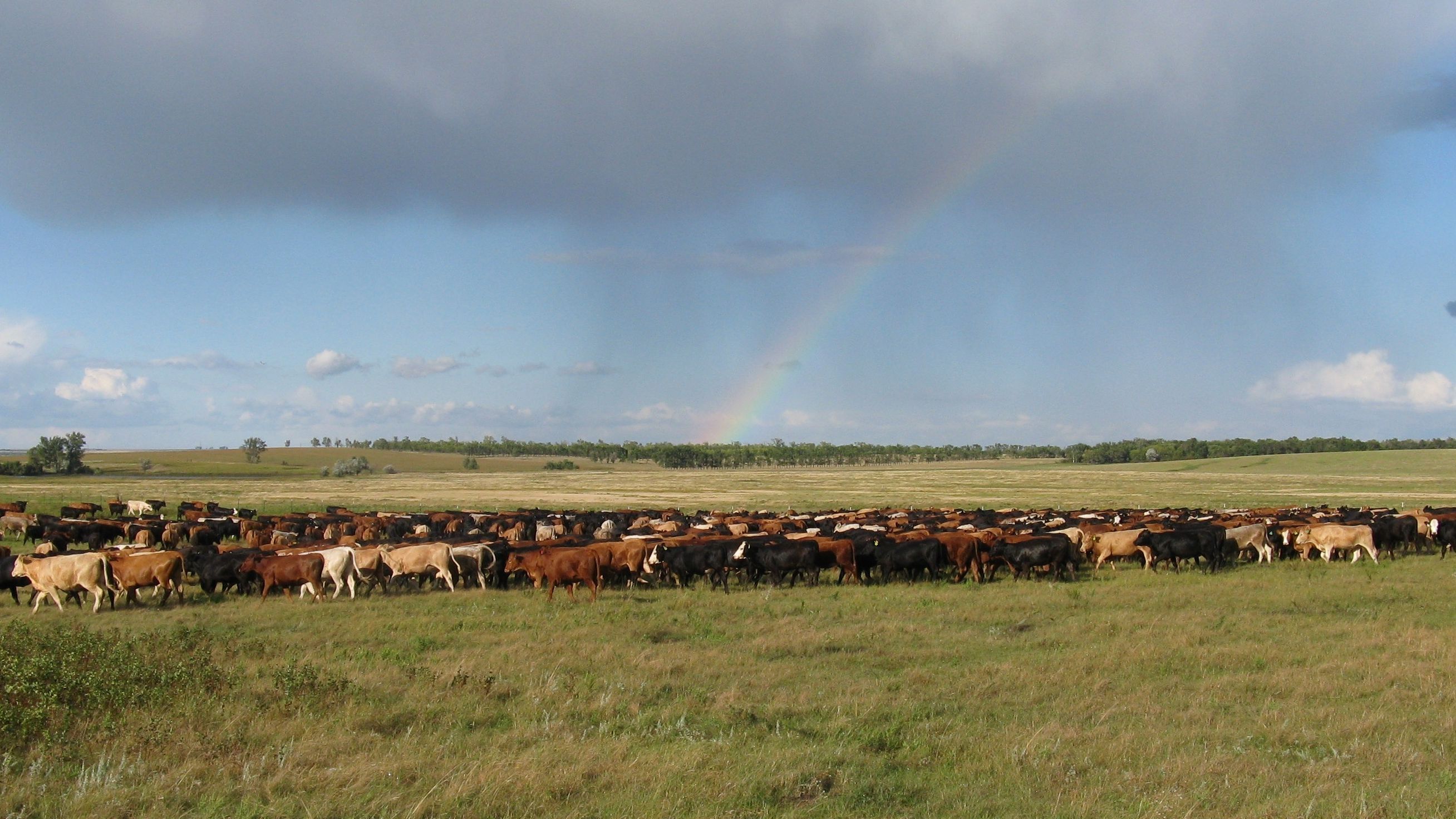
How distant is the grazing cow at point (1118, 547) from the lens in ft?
77.0

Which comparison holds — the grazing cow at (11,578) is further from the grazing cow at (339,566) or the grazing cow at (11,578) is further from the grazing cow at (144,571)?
the grazing cow at (339,566)

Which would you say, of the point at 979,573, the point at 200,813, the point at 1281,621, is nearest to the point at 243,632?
the point at 200,813

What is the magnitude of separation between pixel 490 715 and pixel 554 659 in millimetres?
2806

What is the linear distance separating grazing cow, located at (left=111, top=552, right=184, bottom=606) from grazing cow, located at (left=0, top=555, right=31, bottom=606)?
2.27 metres

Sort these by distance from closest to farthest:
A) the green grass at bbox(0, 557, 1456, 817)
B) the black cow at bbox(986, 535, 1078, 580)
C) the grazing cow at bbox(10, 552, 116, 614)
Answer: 1. the green grass at bbox(0, 557, 1456, 817)
2. the grazing cow at bbox(10, 552, 116, 614)
3. the black cow at bbox(986, 535, 1078, 580)

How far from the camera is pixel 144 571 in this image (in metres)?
18.1

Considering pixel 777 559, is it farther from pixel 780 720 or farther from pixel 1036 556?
pixel 780 720

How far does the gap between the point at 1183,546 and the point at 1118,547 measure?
153 cm

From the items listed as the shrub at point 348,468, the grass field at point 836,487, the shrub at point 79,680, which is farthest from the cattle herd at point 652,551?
the shrub at point 348,468

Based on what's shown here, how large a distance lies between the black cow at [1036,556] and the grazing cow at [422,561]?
1239 centimetres

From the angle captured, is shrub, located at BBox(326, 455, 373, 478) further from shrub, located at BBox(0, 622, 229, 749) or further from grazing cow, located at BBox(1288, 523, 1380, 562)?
shrub, located at BBox(0, 622, 229, 749)

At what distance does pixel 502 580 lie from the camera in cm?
2109

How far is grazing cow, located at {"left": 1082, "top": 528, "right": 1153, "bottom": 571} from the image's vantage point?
925 inches

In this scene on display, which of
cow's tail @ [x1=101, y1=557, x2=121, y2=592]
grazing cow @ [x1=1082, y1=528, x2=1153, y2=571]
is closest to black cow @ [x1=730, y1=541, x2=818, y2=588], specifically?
grazing cow @ [x1=1082, y1=528, x2=1153, y2=571]
